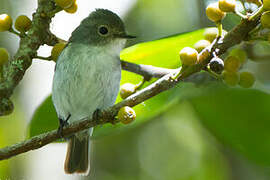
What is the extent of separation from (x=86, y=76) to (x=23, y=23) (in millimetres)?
994

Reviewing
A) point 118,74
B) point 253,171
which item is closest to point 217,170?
point 253,171

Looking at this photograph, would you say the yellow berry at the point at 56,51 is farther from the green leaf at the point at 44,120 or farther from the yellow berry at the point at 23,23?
the green leaf at the point at 44,120

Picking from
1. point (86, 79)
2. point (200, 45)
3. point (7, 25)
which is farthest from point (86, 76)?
point (200, 45)

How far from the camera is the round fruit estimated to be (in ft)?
7.34

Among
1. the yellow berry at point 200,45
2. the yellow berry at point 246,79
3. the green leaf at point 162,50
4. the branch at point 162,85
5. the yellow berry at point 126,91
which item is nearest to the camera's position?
the branch at point 162,85

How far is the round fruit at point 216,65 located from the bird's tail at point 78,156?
7.39 ft

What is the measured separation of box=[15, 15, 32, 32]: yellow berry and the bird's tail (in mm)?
1663

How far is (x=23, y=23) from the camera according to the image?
2.82 m

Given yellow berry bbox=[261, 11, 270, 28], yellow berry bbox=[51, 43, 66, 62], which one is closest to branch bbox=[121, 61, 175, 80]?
yellow berry bbox=[51, 43, 66, 62]

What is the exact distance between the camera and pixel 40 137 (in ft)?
8.14

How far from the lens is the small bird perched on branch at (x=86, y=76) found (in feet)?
12.1

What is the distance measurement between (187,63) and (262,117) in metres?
1.60

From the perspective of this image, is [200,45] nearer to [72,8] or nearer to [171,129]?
[72,8]

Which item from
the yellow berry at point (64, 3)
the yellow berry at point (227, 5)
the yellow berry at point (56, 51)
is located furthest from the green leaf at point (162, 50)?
the yellow berry at point (227, 5)
